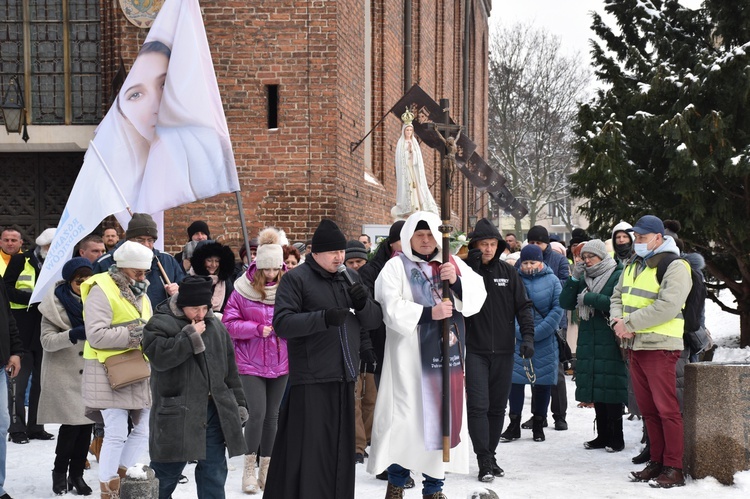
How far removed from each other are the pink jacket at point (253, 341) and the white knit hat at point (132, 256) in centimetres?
122

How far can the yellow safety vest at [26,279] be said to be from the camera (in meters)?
9.72

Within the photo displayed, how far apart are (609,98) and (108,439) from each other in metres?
12.9

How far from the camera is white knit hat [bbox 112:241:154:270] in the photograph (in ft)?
21.0

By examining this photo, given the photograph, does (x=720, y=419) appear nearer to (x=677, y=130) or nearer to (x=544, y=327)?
(x=544, y=327)

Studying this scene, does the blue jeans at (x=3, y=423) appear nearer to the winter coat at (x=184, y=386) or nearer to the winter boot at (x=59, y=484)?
the winter boot at (x=59, y=484)

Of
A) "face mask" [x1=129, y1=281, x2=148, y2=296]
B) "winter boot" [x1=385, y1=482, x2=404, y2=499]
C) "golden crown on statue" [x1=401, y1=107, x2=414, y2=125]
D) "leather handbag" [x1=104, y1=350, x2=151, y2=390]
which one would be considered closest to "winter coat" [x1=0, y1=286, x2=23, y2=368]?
"leather handbag" [x1=104, y1=350, x2=151, y2=390]

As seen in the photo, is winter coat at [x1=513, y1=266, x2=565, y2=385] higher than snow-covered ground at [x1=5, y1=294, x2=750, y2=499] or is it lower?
higher

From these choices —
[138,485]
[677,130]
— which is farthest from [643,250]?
[677,130]

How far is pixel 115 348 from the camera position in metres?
6.41

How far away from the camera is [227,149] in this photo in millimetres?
8602

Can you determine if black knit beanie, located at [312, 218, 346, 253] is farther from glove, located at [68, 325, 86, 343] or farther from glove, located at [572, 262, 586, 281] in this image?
glove, located at [572, 262, 586, 281]

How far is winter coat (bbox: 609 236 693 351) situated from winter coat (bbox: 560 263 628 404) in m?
1.13

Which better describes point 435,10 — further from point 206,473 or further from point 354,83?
point 206,473

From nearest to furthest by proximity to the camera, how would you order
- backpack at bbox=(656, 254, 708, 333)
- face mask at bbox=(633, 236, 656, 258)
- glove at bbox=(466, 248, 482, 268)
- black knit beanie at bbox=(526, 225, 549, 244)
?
face mask at bbox=(633, 236, 656, 258) < backpack at bbox=(656, 254, 708, 333) < glove at bbox=(466, 248, 482, 268) < black knit beanie at bbox=(526, 225, 549, 244)
